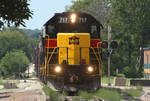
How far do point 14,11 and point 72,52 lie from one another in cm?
551

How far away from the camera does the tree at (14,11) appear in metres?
13.7

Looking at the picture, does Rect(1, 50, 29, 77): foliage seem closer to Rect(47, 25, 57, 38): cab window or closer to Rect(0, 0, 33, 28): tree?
Rect(47, 25, 57, 38): cab window

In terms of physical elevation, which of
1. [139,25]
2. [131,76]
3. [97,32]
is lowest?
[131,76]

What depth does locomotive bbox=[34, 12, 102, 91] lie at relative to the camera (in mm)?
18094

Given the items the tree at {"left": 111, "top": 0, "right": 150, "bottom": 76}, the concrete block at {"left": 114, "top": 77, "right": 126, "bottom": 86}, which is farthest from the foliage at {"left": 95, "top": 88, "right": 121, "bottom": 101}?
the tree at {"left": 111, "top": 0, "right": 150, "bottom": 76}

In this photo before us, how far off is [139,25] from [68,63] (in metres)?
44.5

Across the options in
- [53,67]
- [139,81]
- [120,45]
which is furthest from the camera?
[120,45]

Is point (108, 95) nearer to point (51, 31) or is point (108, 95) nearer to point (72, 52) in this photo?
point (72, 52)

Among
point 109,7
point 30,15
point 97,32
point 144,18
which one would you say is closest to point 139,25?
point 144,18

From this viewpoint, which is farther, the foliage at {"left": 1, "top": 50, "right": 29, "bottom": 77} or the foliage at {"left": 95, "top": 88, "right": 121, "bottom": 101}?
the foliage at {"left": 1, "top": 50, "right": 29, "bottom": 77}

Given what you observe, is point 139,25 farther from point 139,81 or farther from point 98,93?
point 98,93

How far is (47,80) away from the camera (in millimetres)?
18297

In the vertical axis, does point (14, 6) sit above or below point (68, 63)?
above

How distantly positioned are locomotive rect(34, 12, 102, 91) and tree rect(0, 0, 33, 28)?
14.8ft
